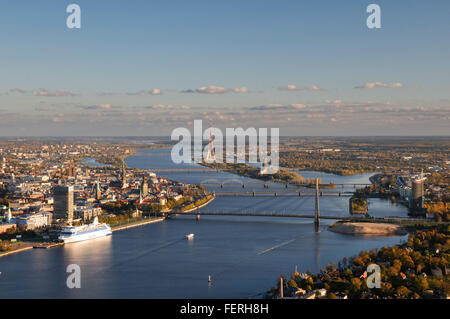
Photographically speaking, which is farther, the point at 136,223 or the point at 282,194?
the point at 282,194

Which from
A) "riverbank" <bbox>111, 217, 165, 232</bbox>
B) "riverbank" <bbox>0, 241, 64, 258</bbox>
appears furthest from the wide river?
"riverbank" <bbox>111, 217, 165, 232</bbox>

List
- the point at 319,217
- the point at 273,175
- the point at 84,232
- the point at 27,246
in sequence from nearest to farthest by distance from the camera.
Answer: the point at 27,246
the point at 84,232
the point at 319,217
the point at 273,175

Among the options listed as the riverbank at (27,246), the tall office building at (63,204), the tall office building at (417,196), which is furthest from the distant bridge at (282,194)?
the riverbank at (27,246)

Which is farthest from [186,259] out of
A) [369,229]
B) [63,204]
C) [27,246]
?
[63,204]

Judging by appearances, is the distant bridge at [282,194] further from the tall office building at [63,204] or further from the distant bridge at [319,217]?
the tall office building at [63,204]

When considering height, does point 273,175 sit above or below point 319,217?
below

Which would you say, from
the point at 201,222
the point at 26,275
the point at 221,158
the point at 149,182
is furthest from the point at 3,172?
the point at 26,275

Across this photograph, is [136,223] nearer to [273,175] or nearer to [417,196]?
[417,196]
